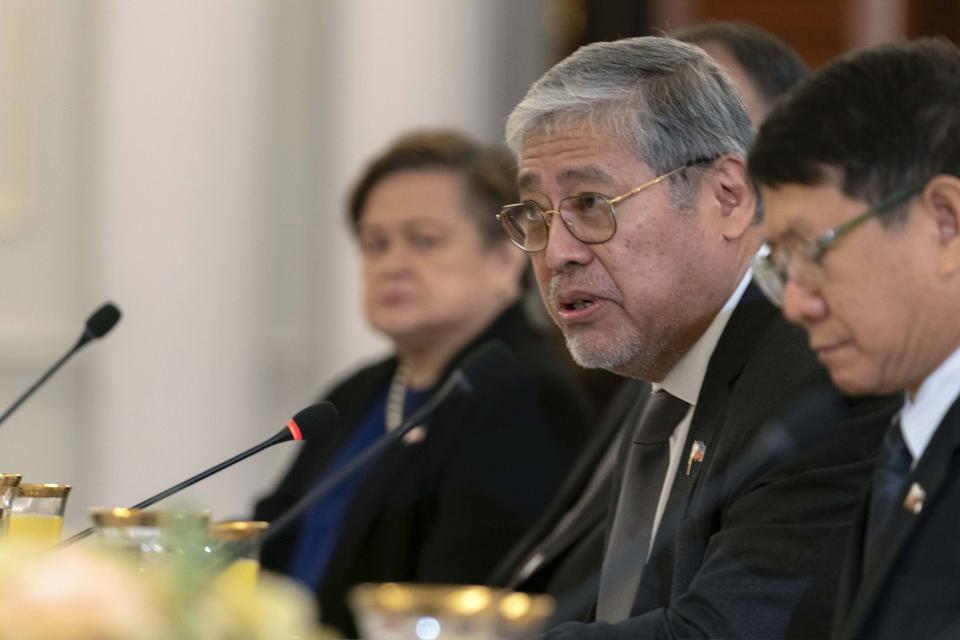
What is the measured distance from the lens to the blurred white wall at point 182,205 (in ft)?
16.5

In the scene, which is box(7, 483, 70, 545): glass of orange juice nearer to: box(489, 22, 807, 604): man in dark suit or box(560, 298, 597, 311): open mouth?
box(560, 298, 597, 311): open mouth

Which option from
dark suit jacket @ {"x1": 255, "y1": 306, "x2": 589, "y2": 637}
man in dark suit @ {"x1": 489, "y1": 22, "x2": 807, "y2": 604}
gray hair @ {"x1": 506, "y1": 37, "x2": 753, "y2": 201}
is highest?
gray hair @ {"x1": 506, "y1": 37, "x2": 753, "y2": 201}

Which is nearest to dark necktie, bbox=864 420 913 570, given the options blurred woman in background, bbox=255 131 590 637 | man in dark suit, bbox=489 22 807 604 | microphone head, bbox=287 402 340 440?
microphone head, bbox=287 402 340 440

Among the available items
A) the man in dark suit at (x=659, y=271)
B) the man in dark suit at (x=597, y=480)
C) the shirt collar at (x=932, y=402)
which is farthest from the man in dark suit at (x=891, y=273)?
the man in dark suit at (x=597, y=480)

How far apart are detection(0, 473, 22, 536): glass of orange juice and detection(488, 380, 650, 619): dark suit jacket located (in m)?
0.89

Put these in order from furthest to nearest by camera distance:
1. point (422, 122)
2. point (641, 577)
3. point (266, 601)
A: point (422, 122)
point (641, 577)
point (266, 601)

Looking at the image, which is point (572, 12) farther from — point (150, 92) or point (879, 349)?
point (879, 349)

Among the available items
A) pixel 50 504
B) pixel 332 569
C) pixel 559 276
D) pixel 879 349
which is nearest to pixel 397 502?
pixel 332 569

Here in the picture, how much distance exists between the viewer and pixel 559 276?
2.20 metres

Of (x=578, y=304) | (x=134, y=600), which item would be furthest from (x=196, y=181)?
(x=134, y=600)

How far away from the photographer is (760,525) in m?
1.84

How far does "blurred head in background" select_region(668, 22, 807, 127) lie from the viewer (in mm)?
2832

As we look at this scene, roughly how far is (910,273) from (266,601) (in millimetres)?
723

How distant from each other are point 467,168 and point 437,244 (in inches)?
8.3
